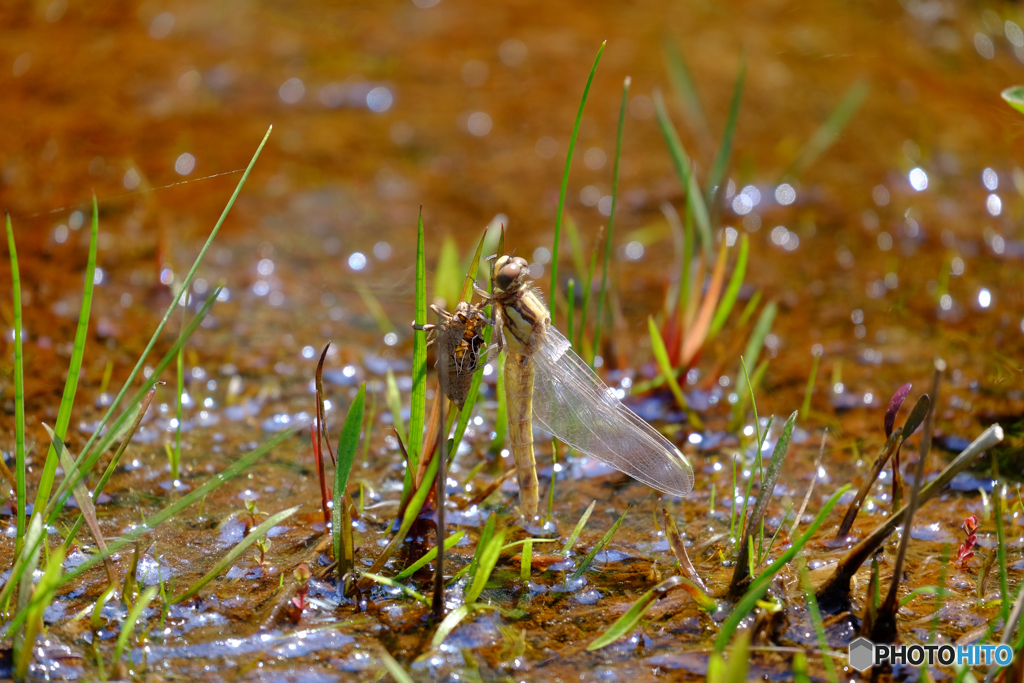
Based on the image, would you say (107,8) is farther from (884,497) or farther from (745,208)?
(884,497)

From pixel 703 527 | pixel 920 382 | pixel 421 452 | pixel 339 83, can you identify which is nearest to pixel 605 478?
pixel 703 527

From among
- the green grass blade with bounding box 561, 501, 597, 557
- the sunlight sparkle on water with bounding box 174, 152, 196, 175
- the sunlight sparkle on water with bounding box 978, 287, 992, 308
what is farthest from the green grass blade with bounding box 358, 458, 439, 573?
the sunlight sparkle on water with bounding box 174, 152, 196, 175

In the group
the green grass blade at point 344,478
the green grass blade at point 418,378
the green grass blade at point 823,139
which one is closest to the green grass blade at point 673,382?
the green grass blade at point 418,378

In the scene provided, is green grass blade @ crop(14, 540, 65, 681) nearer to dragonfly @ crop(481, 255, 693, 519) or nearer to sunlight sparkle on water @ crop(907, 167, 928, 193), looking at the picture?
dragonfly @ crop(481, 255, 693, 519)

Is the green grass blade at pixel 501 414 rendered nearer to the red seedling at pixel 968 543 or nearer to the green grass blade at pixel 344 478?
the green grass blade at pixel 344 478

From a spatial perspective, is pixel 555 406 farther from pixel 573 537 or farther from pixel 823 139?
pixel 823 139
